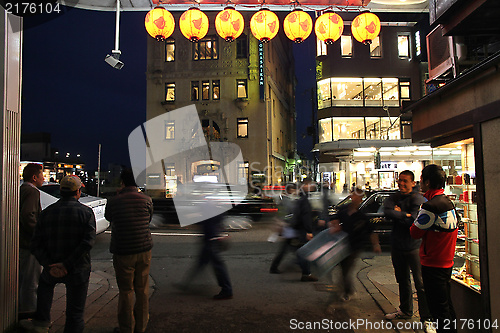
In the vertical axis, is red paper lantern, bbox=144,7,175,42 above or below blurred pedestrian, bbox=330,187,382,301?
above

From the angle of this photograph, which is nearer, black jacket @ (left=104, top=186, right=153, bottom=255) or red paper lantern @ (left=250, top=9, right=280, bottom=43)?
black jacket @ (left=104, top=186, right=153, bottom=255)

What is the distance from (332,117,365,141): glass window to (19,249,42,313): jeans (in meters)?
26.5

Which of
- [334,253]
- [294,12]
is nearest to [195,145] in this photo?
[294,12]

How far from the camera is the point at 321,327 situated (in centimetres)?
432

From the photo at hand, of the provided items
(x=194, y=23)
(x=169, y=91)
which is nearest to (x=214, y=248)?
(x=194, y=23)

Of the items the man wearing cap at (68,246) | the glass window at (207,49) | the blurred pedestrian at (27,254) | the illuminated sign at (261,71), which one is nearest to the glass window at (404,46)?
the illuminated sign at (261,71)

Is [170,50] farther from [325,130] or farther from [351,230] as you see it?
[351,230]

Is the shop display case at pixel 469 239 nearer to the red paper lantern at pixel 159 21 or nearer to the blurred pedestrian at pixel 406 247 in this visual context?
the blurred pedestrian at pixel 406 247

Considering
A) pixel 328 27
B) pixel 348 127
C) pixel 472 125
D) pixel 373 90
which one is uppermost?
pixel 373 90

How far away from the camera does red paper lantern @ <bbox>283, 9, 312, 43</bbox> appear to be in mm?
7598

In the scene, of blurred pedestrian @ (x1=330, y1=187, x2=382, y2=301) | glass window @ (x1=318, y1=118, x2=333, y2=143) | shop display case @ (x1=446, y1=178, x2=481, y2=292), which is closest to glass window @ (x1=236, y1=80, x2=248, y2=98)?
glass window @ (x1=318, y1=118, x2=333, y2=143)

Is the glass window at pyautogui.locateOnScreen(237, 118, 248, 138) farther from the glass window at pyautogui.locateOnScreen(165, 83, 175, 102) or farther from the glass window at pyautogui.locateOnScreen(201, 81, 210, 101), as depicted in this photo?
the glass window at pyautogui.locateOnScreen(165, 83, 175, 102)

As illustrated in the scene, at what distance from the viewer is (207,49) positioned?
29906mm

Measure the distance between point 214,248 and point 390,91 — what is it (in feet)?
93.7
